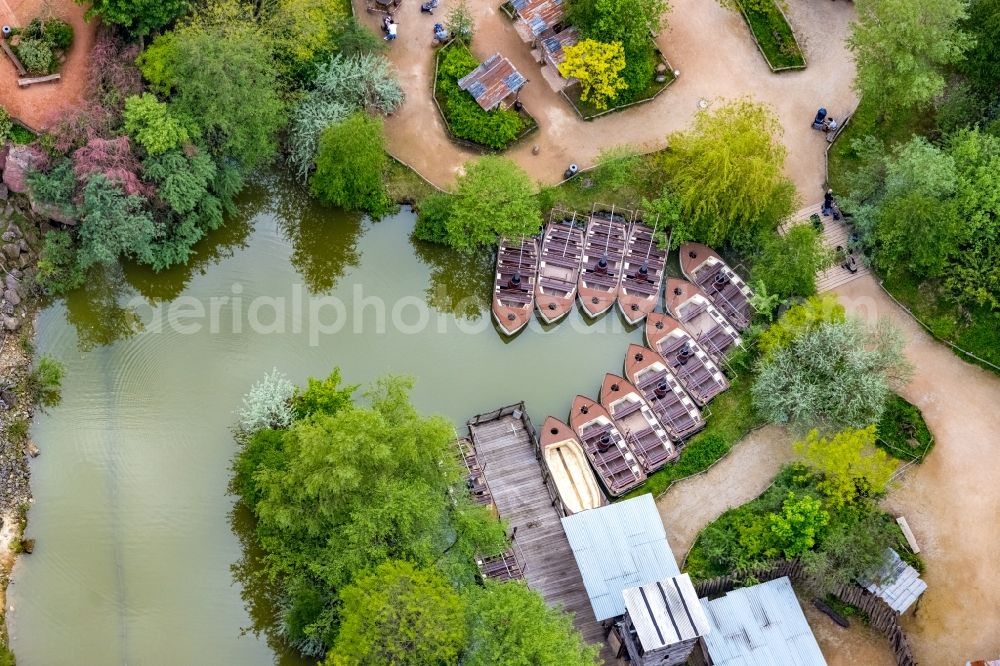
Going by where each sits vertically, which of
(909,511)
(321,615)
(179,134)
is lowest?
(909,511)

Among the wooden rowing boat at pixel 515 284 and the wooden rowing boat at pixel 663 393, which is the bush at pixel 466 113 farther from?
the wooden rowing boat at pixel 663 393

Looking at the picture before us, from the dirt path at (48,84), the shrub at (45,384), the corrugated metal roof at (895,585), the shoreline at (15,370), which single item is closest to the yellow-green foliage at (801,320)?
the corrugated metal roof at (895,585)

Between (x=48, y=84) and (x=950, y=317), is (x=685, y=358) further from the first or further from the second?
(x=48, y=84)

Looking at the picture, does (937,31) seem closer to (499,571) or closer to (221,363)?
(499,571)

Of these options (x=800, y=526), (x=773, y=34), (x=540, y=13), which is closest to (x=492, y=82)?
(x=540, y=13)

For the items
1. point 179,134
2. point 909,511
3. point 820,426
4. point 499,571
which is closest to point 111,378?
point 179,134
